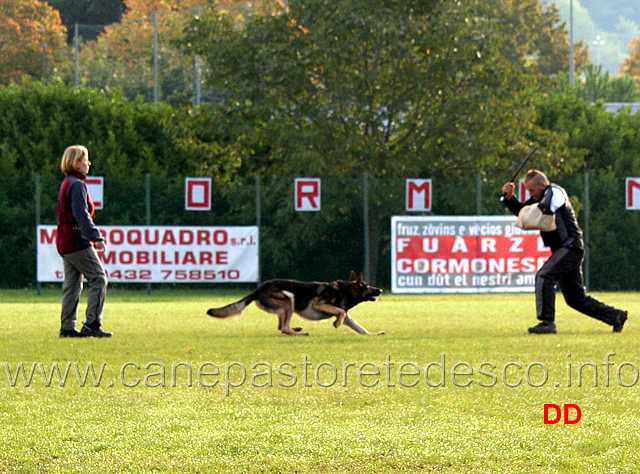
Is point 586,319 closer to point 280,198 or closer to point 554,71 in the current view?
point 280,198

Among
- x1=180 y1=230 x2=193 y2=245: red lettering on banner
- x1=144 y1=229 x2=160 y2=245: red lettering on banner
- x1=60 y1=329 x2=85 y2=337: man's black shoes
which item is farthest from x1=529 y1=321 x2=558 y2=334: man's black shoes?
x1=144 y1=229 x2=160 y2=245: red lettering on banner

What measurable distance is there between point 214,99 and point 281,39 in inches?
1030

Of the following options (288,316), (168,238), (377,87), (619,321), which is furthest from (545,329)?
(377,87)

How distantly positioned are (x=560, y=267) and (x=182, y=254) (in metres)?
12.8

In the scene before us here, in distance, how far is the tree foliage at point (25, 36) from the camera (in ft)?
196

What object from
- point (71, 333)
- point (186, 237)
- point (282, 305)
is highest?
point (186, 237)

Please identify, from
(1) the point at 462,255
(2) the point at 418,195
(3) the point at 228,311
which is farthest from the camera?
(2) the point at 418,195

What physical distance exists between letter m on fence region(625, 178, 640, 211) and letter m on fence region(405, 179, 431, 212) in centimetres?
457

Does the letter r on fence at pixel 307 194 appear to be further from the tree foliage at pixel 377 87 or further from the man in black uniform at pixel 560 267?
the man in black uniform at pixel 560 267

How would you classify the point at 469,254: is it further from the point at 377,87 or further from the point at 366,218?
the point at 377,87

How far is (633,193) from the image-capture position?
85.2 ft

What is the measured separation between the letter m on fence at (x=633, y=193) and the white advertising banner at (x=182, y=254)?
8.30 m

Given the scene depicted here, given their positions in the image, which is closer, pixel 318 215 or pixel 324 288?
pixel 324 288

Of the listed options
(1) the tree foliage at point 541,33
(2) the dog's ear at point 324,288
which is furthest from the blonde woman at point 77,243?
(1) the tree foliage at point 541,33
